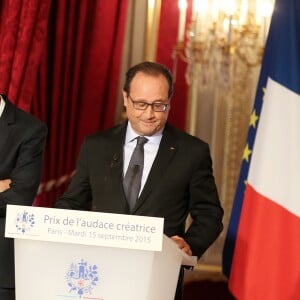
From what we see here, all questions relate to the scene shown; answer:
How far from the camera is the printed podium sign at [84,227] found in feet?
5.35

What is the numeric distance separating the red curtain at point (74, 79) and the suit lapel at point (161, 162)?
1.49 meters

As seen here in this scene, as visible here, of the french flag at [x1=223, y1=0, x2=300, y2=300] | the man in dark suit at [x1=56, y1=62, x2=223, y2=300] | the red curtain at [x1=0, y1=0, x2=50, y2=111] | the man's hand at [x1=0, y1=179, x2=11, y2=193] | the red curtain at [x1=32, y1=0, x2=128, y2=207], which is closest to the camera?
the man in dark suit at [x1=56, y1=62, x2=223, y2=300]

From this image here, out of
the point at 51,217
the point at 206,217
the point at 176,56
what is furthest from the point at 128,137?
the point at 176,56

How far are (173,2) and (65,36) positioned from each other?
78 cm

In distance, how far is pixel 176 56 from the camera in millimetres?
4008

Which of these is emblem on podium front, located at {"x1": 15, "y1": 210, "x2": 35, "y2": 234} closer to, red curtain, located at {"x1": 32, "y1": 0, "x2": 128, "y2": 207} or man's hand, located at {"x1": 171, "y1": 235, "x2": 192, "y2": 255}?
man's hand, located at {"x1": 171, "y1": 235, "x2": 192, "y2": 255}

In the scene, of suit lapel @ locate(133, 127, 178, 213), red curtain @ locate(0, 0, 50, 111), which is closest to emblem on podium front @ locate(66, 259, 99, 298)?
suit lapel @ locate(133, 127, 178, 213)

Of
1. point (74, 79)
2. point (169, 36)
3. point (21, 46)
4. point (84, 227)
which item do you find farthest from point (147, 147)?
point (169, 36)

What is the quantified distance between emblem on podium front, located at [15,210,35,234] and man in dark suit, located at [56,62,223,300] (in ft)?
1.67

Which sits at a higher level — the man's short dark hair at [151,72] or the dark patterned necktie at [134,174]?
the man's short dark hair at [151,72]

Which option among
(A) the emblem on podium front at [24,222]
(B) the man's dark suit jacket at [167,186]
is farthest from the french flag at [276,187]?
(A) the emblem on podium front at [24,222]

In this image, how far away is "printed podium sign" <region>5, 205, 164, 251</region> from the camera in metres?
1.63

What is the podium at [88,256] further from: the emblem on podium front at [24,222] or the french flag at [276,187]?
the french flag at [276,187]

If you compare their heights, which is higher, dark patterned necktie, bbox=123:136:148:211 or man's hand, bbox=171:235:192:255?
dark patterned necktie, bbox=123:136:148:211
